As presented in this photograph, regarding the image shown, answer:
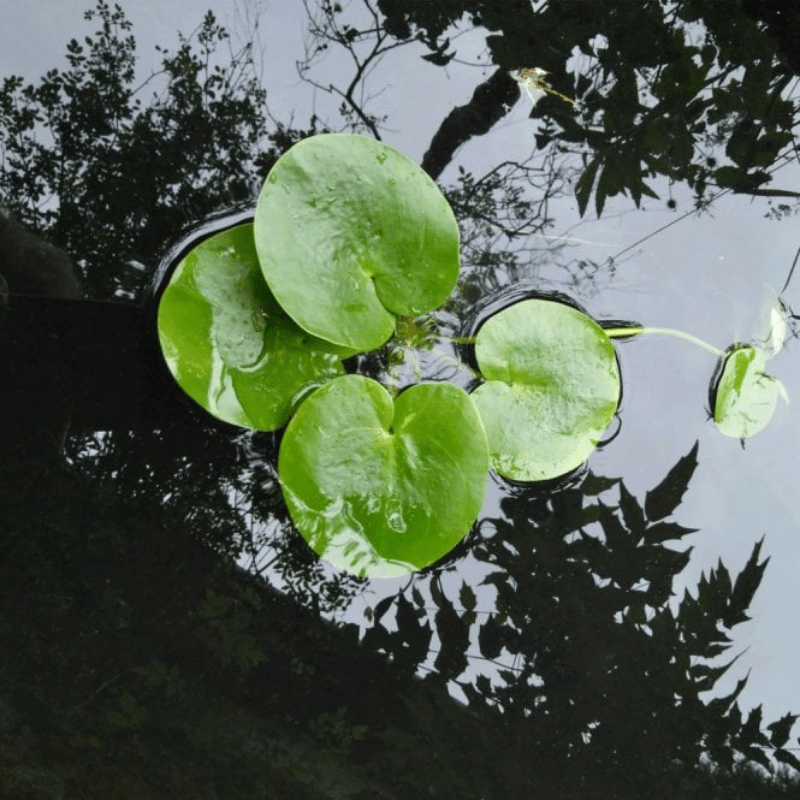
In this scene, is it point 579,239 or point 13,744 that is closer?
point 13,744

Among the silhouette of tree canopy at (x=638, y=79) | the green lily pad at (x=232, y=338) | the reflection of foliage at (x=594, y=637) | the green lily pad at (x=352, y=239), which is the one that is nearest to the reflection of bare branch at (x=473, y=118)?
the silhouette of tree canopy at (x=638, y=79)

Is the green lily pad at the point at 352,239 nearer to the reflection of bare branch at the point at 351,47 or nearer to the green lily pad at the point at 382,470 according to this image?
the green lily pad at the point at 382,470

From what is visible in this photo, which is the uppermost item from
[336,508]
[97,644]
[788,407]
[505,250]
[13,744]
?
[788,407]

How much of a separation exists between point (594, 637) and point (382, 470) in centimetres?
48

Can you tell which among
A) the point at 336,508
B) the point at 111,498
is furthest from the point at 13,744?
the point at 336,508

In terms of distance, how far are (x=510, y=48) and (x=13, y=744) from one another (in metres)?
1.29

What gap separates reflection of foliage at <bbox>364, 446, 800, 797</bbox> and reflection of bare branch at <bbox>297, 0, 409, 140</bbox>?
0.66 metres

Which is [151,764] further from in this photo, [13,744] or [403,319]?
[403,319]

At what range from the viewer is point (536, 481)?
1.15m

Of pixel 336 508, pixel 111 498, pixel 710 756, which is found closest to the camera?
pixel 336 508

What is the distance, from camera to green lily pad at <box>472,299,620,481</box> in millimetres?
1062

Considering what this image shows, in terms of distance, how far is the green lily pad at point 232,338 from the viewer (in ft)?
3.13

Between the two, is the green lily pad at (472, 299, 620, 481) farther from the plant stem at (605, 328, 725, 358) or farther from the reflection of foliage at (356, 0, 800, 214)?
the reflection of foliage at (356, 0, 800, 214)

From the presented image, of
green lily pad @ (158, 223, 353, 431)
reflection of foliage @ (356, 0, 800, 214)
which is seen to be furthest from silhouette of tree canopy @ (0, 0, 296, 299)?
reflection of foliage @ (356, 0, 800, 214)
